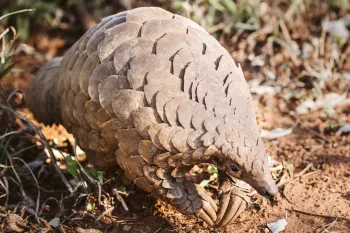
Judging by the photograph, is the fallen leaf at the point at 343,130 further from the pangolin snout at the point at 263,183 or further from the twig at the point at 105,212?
the twig at the point at 105,212

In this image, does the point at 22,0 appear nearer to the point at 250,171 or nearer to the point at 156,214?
the point at 156,214

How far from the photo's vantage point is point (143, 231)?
287 centimetres

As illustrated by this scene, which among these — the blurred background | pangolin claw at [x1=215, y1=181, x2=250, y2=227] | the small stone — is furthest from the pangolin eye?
the small stone

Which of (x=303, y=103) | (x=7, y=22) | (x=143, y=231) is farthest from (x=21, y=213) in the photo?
(x=7, y=22)

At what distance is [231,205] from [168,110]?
629mm

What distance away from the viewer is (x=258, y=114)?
Result: 4.02 meters

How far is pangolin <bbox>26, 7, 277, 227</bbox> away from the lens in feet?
8.17

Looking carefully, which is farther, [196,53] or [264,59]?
[264,59]

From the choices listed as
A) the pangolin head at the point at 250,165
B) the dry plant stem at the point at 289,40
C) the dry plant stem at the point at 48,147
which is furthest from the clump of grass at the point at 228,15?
the pangolin head at the point at 250,165

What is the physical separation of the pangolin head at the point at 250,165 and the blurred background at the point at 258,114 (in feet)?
1.35

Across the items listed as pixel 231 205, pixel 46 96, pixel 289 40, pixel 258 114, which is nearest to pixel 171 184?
pixel 231 205

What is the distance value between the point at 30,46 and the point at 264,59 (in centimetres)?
260

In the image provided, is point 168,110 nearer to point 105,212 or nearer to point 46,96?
point 105,212

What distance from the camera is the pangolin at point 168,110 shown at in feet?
8.17
